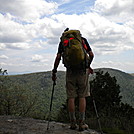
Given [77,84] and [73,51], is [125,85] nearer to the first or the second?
[77,84]

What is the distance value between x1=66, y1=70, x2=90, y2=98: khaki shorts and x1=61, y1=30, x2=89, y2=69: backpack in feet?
0.85

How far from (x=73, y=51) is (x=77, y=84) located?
100 cm

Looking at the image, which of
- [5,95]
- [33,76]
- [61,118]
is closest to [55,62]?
[61,118]

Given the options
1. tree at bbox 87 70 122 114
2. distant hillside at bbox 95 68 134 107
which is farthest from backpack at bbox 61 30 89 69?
distant hillside at bbox 95 68 134 107

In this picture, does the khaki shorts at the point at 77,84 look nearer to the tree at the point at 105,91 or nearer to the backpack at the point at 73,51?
the backpack at the point at 73,51

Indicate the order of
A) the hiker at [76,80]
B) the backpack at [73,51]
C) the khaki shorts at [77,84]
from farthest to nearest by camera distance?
the khaki shorts at [77,84] → the hiker at [76,80] → the backpack at [73,51]

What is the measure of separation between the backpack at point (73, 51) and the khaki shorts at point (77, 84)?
260 mm

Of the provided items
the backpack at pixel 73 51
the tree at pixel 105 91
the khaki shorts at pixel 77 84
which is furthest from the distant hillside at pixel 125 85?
the backpack at pixel 73 51

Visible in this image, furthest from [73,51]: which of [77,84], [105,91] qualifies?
[105,91]

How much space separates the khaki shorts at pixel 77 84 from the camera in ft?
17.5

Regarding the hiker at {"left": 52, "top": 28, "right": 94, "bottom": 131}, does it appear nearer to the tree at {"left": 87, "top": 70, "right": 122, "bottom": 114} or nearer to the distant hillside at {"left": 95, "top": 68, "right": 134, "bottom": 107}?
the tree at {"left": 87, "top": 70, "right": 122, "bottom": 114}

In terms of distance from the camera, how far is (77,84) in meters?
5.44

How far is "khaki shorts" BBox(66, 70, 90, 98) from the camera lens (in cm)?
533

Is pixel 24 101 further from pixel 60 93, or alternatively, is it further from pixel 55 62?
pixel 60 93
